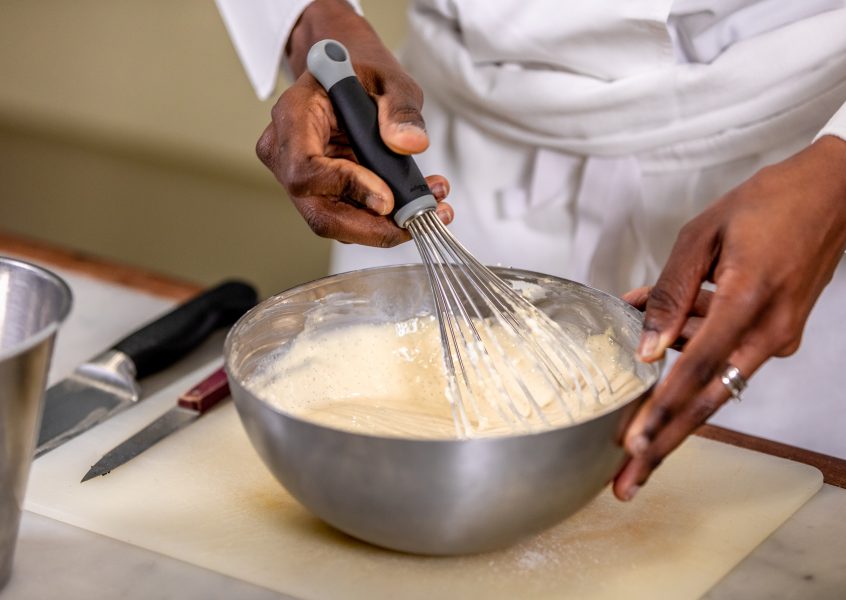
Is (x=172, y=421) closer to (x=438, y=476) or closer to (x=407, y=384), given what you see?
(x=407, y=384)

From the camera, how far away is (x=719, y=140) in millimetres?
827

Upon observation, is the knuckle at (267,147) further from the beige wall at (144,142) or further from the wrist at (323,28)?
the beige wall at (144,142)

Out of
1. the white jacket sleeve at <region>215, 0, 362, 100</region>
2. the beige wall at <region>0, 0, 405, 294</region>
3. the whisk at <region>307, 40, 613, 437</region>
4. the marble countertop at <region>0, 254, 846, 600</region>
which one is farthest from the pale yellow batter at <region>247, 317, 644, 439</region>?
the beige wall at <region>0, 0, 405, 294</region>

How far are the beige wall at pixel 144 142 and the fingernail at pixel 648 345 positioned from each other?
137 cm

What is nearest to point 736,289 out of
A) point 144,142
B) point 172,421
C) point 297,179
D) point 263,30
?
point 297,179

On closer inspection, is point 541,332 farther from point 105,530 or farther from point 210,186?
point 210,186

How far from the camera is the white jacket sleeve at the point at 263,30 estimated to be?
923 millimetres

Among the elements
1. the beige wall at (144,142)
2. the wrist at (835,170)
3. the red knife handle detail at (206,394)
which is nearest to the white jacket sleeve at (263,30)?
A: the red knife handle detail at (206,394)

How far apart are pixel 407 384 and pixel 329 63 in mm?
204

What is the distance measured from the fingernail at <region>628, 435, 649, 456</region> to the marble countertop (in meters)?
0.10

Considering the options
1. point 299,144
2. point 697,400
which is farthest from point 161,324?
point 697,400

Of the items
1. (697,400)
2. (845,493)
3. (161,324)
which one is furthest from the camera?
(161,324)

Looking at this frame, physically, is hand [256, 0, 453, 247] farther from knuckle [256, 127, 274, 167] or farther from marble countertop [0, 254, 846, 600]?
marble countertop [0, 254, 846, 600]

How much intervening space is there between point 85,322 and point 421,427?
0.40 metres
